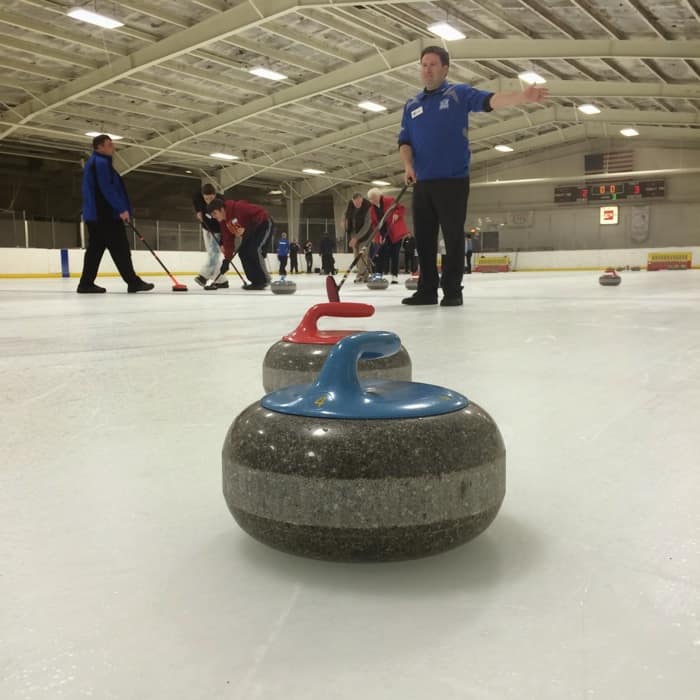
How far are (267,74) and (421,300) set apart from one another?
45.8 feet

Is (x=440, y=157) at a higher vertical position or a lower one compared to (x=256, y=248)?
higher

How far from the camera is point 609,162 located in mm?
28250

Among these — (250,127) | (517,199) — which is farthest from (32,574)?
(517,199)

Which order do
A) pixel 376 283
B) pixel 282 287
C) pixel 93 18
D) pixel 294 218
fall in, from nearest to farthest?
pixel 282 287, pixel 376 283, pixel 93 18, pixel 294 218

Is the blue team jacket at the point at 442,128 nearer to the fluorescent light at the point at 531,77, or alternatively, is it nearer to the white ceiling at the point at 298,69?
the white ceiling at the point at 298,69

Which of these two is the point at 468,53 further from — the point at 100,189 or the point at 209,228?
the point at 100,189

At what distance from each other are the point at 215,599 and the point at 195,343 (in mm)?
2263

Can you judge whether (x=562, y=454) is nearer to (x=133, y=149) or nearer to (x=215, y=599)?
(x=215, y=599)

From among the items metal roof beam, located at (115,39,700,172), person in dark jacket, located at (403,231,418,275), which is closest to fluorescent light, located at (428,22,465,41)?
metal roof beam, located at (115,39,700,172)

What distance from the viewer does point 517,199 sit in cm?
3045

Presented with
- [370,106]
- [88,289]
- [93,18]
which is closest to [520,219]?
[370,106]

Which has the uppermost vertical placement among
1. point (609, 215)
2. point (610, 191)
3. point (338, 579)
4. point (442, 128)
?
point (610, 191)

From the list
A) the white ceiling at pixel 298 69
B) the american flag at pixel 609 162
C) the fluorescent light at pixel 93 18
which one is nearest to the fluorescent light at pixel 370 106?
the white ceiling at pixel 298 69

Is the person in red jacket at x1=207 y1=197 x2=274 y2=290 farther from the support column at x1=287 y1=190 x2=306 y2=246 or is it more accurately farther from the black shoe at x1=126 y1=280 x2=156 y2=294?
the support column at x1=287 y1=190 x2=306 y2=246
